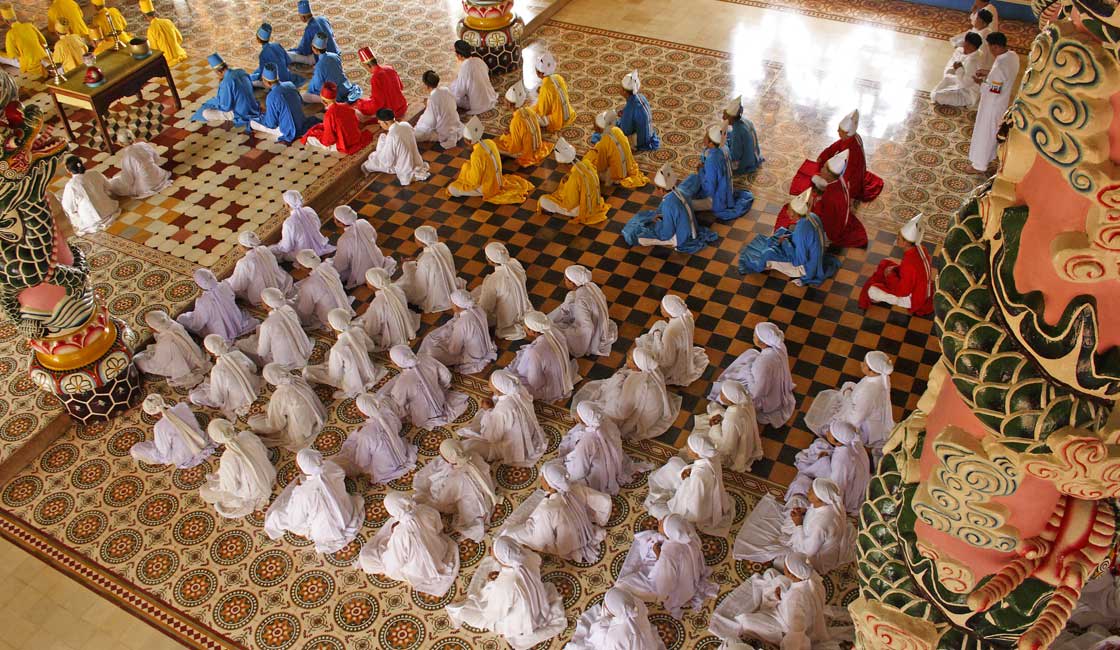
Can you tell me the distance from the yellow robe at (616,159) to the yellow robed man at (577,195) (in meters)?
0.21

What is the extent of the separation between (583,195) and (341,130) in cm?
340

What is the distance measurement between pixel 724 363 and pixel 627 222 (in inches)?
95.5

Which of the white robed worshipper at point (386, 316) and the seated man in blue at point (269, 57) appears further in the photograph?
the seated man in blue at point (269, 57)

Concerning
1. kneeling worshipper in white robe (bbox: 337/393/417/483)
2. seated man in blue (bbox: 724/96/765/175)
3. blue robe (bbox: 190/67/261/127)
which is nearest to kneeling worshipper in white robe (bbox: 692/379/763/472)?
kneeling worshipper in white robe (bbox: 337/393/417/483)

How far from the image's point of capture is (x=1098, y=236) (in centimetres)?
208

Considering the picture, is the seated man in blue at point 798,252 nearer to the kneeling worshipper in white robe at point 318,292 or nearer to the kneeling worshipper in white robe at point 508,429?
the kneeling worshipper in white robe at point 508,429

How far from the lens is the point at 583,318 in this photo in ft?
29.1

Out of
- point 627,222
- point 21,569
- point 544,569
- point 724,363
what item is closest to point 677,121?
point 627,222

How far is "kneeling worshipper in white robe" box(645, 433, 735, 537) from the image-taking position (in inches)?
279

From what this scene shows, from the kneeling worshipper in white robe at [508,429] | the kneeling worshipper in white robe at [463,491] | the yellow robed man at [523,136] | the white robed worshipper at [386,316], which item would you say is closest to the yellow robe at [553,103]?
the yellow robed man at [523,136]

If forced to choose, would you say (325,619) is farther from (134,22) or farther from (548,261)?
(134,22)

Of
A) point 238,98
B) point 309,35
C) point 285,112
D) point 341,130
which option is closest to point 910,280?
point 341,130

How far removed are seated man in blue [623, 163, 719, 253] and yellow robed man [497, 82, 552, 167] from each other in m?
1.81

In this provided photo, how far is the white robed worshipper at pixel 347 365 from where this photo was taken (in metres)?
8.47
